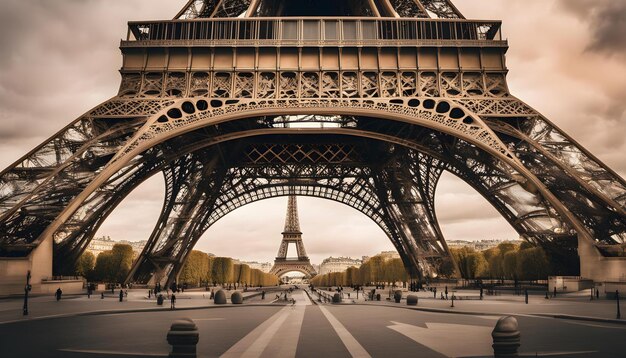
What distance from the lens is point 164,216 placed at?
4509cm

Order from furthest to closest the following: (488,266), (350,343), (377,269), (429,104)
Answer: (377,269) → (488,266) → (429,104) → (350,343)

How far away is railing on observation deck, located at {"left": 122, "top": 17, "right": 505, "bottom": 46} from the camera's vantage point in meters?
33.5

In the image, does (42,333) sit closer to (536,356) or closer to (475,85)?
(536,356)

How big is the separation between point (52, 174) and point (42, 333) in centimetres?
1518

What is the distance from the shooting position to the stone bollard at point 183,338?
367 inches

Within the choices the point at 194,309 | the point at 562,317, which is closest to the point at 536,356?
the point at 562,317

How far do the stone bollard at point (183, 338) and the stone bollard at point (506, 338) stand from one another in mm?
5504

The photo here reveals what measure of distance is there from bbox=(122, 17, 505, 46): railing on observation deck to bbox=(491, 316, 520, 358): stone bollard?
26.9 metres

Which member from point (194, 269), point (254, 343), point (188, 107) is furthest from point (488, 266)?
point (254, 343)

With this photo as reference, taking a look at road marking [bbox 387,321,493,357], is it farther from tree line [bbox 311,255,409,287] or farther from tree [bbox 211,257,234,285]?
tree [bbox 211,257,234,285]

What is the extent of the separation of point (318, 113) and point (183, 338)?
2299 cm

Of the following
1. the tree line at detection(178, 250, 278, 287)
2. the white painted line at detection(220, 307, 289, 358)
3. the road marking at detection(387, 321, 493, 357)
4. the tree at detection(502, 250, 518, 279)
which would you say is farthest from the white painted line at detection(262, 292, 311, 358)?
the tree at detection(502, 250, 518, 279)

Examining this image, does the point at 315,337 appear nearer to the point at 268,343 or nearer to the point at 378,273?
the point at 268,343

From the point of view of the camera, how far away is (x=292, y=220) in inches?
5787
